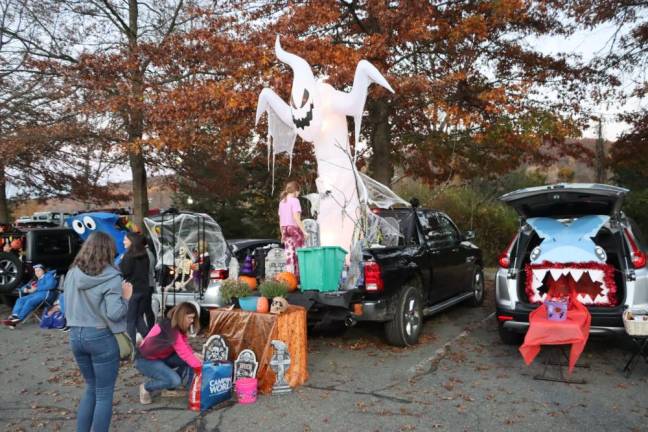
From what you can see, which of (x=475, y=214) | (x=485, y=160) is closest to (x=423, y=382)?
(x=485, y=160)

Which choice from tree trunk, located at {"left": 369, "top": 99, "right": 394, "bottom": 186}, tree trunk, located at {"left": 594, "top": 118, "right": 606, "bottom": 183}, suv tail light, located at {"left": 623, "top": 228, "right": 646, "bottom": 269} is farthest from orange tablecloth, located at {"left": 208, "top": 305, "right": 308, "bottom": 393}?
tree trunk, located at {"left": 594, "top": 118, "right": 606, "bottom": 183}

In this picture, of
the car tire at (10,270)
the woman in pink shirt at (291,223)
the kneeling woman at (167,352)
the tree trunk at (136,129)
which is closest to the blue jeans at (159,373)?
the kneeling woman at (167,352)

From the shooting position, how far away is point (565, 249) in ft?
21.2

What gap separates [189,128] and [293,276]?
6773 millimetres

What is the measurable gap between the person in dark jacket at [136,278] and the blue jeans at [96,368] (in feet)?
10.8

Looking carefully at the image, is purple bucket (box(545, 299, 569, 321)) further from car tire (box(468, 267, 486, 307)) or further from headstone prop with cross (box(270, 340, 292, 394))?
car tire (box(468, 267, 486, 307))

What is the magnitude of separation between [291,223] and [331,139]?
4.43 ft

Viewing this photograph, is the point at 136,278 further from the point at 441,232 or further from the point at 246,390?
the point at 441,232

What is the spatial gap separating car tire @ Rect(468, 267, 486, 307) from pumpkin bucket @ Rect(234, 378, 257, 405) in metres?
5.43

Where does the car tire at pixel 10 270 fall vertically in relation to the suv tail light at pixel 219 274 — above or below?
above

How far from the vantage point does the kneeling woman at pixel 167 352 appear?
5059 mm

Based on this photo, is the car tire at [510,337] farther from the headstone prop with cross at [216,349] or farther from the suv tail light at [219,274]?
the suv tail light at [219,274]

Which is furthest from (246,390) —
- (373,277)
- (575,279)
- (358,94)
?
(575,279)

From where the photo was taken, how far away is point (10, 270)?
10.1 m
